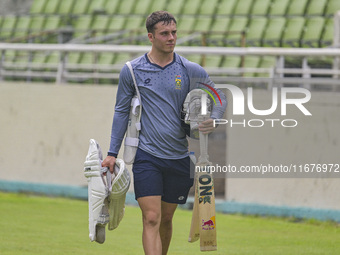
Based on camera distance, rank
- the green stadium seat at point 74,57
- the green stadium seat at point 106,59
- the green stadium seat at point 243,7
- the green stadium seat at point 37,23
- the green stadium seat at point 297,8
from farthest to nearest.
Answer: the green stadium seat at point 37,23 < the green stadium seat at point 243,7 < the green stadium seat at point 74,57 < the green stadium seat at point 106,59 < the green stadium seat at point 297,8

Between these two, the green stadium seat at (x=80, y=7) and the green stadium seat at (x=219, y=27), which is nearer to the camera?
the green stadium seat at (x=219, y=27)

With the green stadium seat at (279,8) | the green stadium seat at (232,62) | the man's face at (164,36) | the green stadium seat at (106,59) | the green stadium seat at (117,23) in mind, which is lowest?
the man's face at (164,36)

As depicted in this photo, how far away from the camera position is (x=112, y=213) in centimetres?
574

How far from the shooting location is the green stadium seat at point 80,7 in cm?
2033

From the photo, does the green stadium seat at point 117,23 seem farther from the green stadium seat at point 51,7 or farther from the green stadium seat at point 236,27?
the green stadium seat at point 236,27

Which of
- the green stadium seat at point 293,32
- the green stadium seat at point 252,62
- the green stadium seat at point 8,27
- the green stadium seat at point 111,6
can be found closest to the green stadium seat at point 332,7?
the green stadium seat at point 293,32

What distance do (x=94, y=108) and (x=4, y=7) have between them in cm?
1200

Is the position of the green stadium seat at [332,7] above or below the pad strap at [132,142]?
above

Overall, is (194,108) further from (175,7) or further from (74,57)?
(175,7)

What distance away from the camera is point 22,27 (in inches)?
805

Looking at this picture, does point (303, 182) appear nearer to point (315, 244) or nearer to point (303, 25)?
point (315, 244)

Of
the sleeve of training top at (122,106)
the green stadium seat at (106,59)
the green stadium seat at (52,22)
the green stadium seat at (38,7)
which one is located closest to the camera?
the sleeve of training top at (122,106)

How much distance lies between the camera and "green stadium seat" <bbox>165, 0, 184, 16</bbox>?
1855cm

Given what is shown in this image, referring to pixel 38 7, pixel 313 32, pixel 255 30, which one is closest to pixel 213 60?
pixel 255 30
